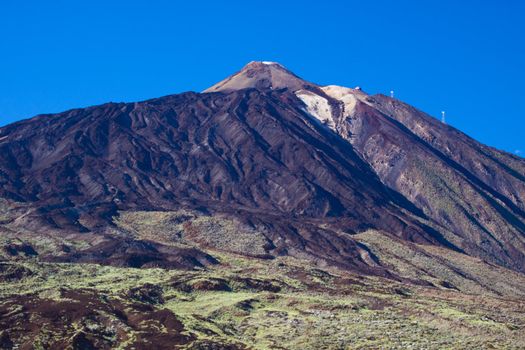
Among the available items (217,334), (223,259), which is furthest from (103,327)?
(223,259)

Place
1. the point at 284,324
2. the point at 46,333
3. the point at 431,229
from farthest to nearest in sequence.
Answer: the point at 431,229, the point at 284,324, the point at 46,333

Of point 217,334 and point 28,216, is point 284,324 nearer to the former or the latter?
point 217,334

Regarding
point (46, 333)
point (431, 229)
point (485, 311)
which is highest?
point (431, 229)

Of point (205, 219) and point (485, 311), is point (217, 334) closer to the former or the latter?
point (485, 311)

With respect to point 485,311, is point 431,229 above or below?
above

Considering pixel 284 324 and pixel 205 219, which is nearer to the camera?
pixel 284 324

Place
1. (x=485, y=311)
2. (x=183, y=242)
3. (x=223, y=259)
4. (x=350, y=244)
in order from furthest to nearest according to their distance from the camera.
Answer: (x=350, y=244)
(x=183, y=242)
(x=223, y=259)
(x=485, y=311)

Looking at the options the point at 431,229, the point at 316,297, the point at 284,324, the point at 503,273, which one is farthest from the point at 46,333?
the point at 431,229

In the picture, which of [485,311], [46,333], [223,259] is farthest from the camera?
[223,259]

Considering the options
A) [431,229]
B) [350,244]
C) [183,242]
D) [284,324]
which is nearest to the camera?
[284,324]
